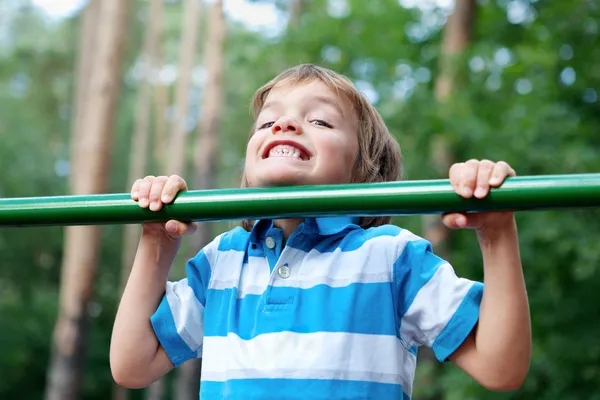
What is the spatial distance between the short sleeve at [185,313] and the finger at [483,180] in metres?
0.57

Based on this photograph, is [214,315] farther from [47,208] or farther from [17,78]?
[17,78]

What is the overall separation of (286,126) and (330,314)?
14.2 inches

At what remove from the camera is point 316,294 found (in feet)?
4.43

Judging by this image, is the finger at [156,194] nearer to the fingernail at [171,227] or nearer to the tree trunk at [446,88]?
the fingernail at [171,227]

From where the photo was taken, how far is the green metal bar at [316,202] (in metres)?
1.12

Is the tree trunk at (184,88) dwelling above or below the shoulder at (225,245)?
above

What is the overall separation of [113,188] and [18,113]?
10.7 ft

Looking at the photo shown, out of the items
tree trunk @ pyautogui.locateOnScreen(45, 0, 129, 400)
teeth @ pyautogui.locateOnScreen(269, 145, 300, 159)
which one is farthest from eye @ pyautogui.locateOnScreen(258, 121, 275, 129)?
tree trunk @ pyautogui.locateOnScreen(45, 0, 129, 400)

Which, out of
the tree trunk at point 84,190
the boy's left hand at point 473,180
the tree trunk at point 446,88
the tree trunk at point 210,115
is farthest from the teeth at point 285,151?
the tree trunk at point 210,115

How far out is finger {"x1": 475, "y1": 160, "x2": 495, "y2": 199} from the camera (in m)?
1.15

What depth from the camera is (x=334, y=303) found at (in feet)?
4.40

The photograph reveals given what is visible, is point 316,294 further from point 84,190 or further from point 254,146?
point 84,190

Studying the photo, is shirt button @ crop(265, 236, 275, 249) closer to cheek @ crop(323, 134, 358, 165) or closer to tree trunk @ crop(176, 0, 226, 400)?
cheek @ crop(323, 134, 358, 165)

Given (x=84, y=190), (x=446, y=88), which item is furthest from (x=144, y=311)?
(x=84, y=190)
